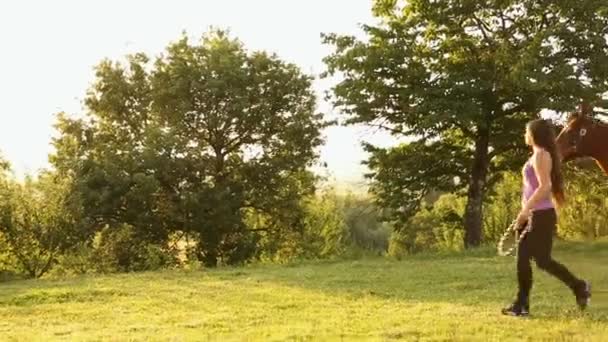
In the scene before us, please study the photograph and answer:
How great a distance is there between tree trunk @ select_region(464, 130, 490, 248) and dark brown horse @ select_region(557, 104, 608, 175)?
1287 cm

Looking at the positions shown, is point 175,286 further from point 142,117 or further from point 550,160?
point 142,117

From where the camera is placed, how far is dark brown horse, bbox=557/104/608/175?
10.1m

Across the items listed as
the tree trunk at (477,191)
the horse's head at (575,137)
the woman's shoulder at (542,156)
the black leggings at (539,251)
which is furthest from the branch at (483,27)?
the black leggings at (539,251)

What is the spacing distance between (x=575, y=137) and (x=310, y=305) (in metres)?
4.31

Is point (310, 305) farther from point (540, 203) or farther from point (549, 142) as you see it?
point (549, 142)

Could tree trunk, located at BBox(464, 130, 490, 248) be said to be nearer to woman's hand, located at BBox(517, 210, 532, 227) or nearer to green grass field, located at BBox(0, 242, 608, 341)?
green grass field, located at BBox(0, 242, 608, 341)

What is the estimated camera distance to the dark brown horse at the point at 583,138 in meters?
10.1

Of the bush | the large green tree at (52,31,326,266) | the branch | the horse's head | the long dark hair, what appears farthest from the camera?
the large green tree at (52,31,326,266)

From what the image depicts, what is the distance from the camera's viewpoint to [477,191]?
23.7m

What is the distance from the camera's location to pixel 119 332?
8.77 metres

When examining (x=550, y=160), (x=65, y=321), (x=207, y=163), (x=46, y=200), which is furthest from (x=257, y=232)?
(x=550, y=160)

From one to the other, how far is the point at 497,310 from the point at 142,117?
23738 millimetres

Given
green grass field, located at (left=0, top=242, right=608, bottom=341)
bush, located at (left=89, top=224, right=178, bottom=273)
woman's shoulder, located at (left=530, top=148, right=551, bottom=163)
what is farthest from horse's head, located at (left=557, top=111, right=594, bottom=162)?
bush, located at (left=89, top=224, right=178, bottom=273)

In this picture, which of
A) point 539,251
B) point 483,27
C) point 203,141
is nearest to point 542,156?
point 539,251
